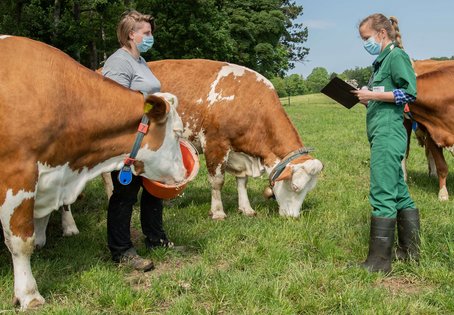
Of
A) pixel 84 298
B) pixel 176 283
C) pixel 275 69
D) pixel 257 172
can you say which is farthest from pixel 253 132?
pixel 275 69

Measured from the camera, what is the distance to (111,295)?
3.86 meters

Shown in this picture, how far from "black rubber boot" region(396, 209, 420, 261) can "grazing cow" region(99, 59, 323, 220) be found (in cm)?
184

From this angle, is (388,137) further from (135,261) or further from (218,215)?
(218,215)

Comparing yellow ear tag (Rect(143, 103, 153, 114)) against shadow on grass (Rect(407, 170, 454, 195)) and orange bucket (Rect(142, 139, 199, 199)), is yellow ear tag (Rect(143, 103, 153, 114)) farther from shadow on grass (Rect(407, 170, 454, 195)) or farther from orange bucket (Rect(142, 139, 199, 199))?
shadow on grass (Rect(407, 170, 454, 195))

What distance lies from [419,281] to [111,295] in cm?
260

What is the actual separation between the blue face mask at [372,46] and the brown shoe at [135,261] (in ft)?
9.30

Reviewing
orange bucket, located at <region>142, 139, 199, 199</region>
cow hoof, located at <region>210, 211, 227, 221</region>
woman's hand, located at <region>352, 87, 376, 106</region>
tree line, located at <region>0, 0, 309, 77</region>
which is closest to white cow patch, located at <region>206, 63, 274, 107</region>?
cow hoof, located at <region>210, 211, 227, 221</region>

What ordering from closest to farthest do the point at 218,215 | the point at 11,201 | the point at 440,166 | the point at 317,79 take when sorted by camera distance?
the point at 11,201
the point at 218,215
the point at 440,166
the point at 317,79

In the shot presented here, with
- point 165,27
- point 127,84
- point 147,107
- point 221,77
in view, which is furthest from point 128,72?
point 165,27

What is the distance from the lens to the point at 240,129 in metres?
6.60

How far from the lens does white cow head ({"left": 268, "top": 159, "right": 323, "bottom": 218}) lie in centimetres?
618

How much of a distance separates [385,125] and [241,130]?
102 inches

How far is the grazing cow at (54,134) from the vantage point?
352 centimetres

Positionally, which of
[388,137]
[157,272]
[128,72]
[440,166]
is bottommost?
[157,272]
